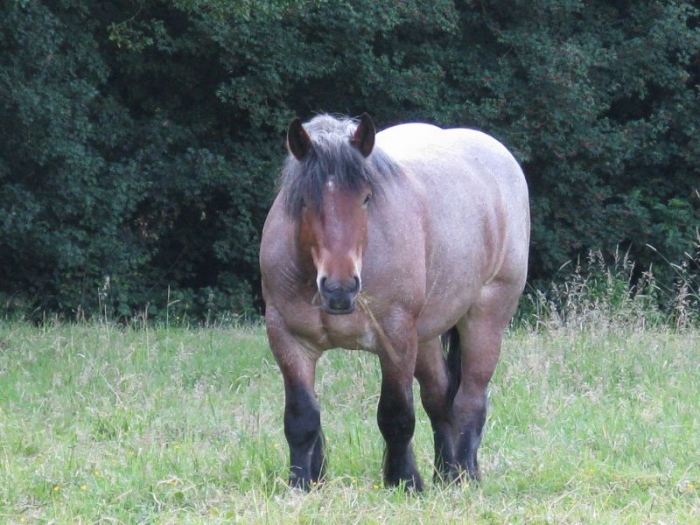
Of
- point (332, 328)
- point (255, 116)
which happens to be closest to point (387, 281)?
point (332, 328)

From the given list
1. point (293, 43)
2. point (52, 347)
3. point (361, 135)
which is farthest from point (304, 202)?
point (293, 43)

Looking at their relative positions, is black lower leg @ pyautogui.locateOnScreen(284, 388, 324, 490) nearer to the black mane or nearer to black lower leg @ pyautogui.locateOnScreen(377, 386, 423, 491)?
black lower leg @ pyautogui.locateOnScreen(377, 386, 423, 491)

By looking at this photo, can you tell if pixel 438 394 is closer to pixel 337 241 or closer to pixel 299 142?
pixel 337 241

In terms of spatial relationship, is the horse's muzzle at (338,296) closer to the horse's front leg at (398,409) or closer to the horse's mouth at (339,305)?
the horse's mouth at (339,305)

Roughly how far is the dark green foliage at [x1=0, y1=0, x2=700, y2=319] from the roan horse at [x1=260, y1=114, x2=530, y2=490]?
9622mm

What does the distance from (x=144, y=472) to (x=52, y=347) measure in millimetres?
4359

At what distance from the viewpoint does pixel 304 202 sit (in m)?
4.87

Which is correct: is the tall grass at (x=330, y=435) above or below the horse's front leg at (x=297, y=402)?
below

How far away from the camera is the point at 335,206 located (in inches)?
190

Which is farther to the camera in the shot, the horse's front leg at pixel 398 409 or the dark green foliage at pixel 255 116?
the dark green foliage at pixel 255 116

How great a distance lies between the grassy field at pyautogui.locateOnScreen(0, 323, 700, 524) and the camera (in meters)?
4.79

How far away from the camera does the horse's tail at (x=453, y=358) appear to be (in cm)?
623

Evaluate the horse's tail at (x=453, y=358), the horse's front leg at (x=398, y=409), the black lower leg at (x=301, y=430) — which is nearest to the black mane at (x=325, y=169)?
the horse's front leg at (x=398, y=409)

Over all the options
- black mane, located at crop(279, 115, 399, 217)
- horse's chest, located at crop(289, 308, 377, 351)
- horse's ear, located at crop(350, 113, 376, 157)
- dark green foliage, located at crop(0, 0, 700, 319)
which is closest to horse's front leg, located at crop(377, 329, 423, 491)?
horse's chest, located at crop(289, 308, 377, 351)
